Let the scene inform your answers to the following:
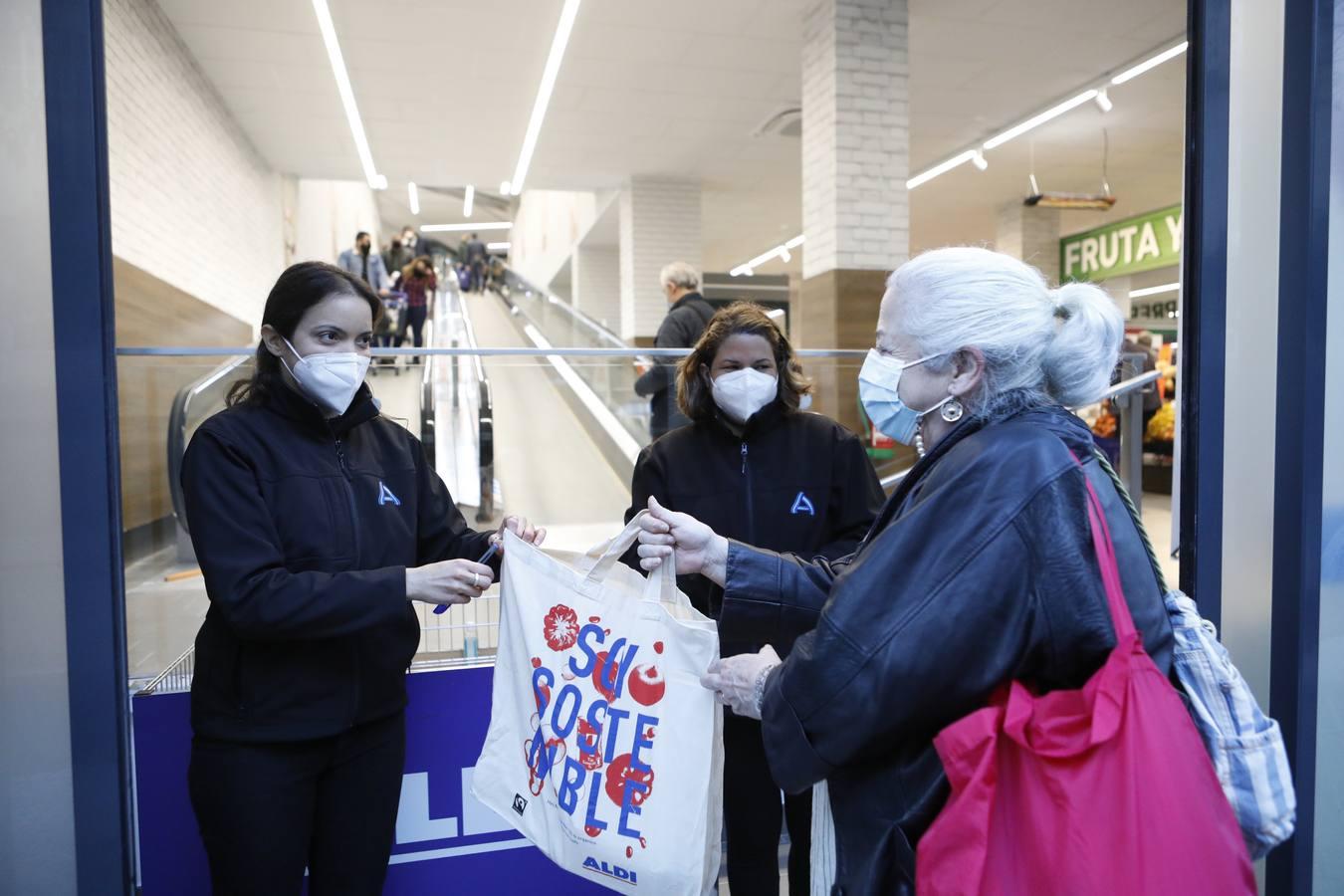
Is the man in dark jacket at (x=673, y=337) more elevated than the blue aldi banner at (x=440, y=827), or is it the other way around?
the man in dark jacket at (x=673, y=337)

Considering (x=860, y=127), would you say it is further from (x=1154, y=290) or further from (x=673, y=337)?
(x=1154, y=290)

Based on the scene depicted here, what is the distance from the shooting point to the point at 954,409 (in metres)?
1.27

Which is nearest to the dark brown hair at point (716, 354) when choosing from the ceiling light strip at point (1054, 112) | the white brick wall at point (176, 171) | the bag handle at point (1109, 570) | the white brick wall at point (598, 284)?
the bag handle at point (1109, 570)

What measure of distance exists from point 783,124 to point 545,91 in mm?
2815

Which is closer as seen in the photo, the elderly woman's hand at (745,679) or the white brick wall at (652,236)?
the elderly woman's hand at (745,679)

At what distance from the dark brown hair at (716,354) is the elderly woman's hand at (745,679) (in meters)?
0.86

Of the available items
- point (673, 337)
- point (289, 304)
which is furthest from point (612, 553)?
point (673, 337)

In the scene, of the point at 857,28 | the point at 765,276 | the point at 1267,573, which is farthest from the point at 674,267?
the point at 765,276

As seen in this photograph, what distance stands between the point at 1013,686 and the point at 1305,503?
1203mm

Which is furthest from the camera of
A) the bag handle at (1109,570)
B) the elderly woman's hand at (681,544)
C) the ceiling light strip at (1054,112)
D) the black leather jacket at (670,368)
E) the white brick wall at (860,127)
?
the ceiling light strip at (1054,112)

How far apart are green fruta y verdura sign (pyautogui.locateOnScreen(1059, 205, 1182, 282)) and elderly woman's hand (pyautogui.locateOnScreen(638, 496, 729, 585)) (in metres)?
11.5

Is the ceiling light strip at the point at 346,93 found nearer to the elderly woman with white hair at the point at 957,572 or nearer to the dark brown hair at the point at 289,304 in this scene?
the dark brown hair at the point at 289,304

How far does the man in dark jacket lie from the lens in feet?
14.4

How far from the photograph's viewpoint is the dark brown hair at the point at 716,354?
217 cm
